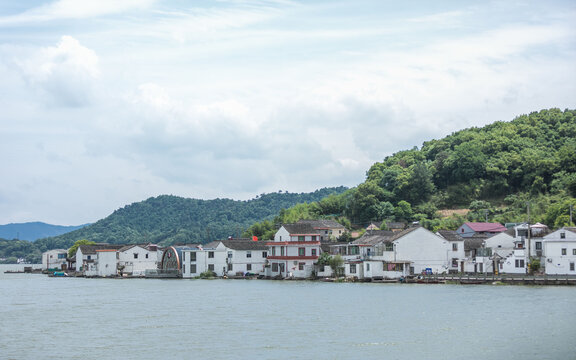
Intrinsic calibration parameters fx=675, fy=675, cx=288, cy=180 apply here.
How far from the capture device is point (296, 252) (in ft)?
222

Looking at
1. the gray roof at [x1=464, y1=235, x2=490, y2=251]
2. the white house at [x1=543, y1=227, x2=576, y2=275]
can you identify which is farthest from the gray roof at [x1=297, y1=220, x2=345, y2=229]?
the white house at [x1=543, y1=227, x2=576, y2=275]

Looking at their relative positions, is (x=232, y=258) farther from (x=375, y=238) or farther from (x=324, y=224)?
(x=324, y=224)

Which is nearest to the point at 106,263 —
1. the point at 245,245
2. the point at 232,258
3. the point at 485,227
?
the point at 232,258

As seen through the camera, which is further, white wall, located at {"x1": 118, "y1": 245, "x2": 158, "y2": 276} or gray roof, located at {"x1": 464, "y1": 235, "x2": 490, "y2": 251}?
white wall, located at {"x1": 118, "y1": 245, "x2": 158, "y2": 276}

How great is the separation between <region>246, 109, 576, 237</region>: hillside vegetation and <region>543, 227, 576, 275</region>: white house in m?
29.0

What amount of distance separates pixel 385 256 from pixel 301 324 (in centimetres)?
2980

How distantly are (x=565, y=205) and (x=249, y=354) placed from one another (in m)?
59.6

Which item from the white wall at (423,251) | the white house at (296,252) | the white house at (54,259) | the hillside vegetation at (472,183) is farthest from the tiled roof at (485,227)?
the white house at (54,259)

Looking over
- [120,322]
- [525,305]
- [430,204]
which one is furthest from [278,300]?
[430,204]

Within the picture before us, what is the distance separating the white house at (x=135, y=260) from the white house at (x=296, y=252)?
22.1 meters

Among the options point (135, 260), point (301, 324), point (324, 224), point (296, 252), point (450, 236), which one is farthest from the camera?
point (324, 224)

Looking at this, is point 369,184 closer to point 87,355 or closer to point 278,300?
point 278,300

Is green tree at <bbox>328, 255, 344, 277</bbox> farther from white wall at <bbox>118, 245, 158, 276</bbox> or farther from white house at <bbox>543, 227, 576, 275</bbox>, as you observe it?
white wall at <bbox>118, 245, 158, 276</bbox>

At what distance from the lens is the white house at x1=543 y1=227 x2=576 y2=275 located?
187 feet
